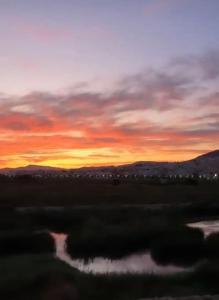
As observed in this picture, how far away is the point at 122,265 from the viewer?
82.8 ft

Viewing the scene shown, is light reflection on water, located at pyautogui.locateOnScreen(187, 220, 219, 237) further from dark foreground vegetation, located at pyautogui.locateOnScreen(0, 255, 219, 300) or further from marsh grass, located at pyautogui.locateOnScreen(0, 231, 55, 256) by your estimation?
dark foreground vegetation, located at pyautogui.locateOnScreen(0, 255, 219, 300)

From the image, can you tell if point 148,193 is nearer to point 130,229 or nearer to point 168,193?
point 168,193

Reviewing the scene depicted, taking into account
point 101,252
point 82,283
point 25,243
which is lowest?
point 101,252

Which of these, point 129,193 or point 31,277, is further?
point 129,193

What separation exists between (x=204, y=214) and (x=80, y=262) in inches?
1189

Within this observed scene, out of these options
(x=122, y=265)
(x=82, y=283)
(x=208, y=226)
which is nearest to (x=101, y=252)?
(x=122, y=265)

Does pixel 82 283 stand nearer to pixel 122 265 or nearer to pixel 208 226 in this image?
pixel 122 265

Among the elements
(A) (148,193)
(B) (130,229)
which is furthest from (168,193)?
(B) (130,229)

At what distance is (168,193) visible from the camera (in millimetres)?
78375

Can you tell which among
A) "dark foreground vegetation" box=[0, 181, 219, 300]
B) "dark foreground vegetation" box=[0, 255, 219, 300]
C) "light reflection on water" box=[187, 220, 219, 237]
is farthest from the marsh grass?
"light reflection on water" box=[187, 220, 219, 237]

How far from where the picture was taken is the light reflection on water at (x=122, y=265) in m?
23.7

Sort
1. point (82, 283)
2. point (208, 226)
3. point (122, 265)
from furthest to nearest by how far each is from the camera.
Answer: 1. point (208, 226)
2. point (122, 265)
3. point (82, 283)

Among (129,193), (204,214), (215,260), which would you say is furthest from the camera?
(129,193)

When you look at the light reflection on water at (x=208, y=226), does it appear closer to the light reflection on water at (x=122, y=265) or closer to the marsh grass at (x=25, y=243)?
the light reflection on water at (x=122, y=265)
